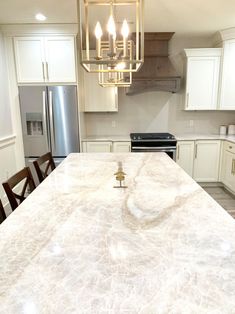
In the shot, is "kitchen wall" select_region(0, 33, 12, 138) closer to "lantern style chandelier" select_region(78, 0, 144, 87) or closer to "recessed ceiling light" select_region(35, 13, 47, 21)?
"recessed ceiling light" select_region(35, 13, 47, 21)

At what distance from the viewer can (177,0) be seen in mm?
2596

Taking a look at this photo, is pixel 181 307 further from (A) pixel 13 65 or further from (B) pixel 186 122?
(B) pixel 186 122

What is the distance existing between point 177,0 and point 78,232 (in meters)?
2.68

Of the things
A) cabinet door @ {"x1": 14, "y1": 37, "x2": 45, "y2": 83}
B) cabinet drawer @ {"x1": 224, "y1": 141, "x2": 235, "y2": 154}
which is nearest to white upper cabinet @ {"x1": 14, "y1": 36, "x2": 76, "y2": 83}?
cabinet door @ {"x1": 14, "y1": 37, "x2": 45, "y2": 83}

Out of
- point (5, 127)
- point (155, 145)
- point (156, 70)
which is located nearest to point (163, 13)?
point (156, 70)

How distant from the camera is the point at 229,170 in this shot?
3.89m

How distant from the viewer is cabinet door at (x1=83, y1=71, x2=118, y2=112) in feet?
13.4

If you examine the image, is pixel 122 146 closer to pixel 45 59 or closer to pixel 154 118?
pixel 154 118

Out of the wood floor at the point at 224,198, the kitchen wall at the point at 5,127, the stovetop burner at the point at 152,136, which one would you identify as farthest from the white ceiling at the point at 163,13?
the wood floor at the point at 224,198

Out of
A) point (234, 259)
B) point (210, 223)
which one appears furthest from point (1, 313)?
point (210, 223)

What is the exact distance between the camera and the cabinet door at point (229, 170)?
3.78 meters

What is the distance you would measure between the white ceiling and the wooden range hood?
27cm

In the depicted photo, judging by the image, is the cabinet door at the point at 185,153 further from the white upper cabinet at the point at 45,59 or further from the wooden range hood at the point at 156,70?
the white upper cabinet at the point at 45,59

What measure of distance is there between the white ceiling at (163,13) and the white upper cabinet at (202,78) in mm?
400
